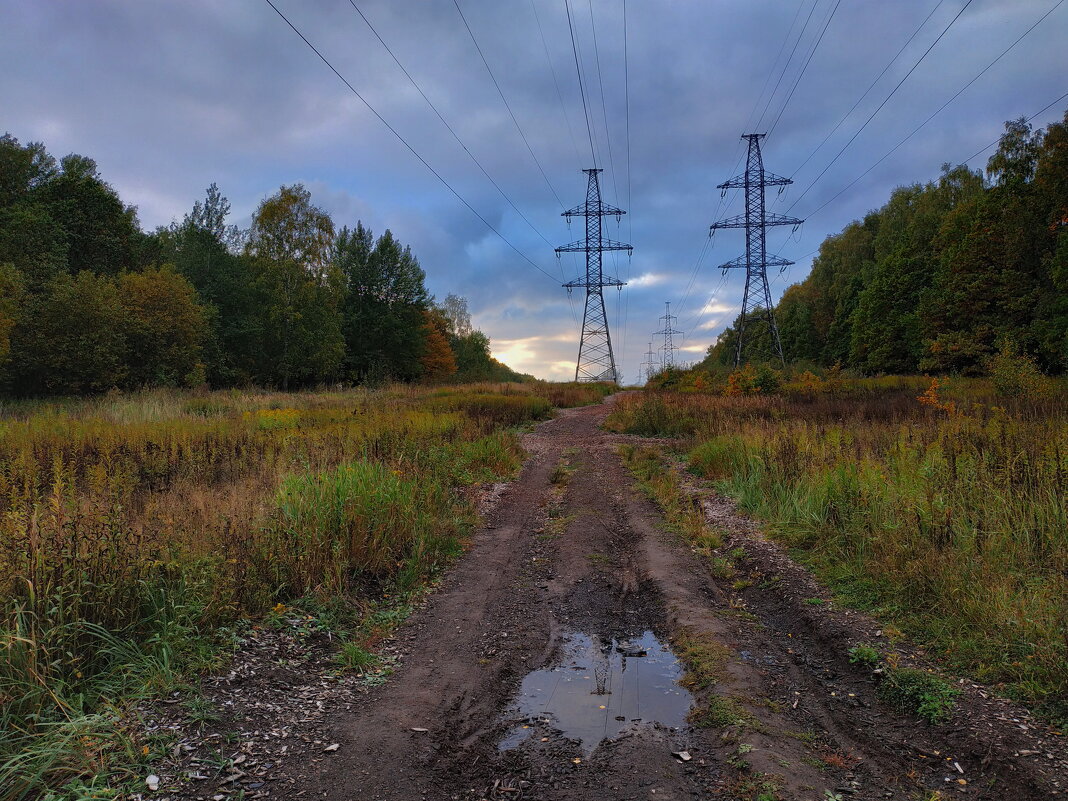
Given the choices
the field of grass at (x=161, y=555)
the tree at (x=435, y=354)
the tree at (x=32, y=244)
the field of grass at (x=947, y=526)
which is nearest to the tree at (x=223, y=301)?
the tree at (x=32, y=244)

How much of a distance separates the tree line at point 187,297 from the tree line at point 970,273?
35991 millimetres

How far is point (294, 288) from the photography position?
38.9m

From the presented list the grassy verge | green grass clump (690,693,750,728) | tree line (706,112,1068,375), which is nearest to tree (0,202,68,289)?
the grassy verge

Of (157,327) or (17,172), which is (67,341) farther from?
(17,172)

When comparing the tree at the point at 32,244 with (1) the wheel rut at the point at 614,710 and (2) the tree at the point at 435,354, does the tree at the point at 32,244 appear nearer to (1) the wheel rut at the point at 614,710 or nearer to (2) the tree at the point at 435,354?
(2) the tree at the point at 435,354

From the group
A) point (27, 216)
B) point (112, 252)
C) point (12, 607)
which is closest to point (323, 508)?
point (12, 607)

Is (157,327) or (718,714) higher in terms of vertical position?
(157,327)

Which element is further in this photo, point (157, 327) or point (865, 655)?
point (157, 327)

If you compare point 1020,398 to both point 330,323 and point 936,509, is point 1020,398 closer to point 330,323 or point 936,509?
point 936,509

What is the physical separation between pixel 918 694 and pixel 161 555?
5.49 meters

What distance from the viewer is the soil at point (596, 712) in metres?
2.81

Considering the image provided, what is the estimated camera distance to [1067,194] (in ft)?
81.0

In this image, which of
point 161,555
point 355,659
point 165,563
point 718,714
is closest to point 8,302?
point 161,555

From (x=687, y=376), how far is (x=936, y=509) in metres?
30.9
